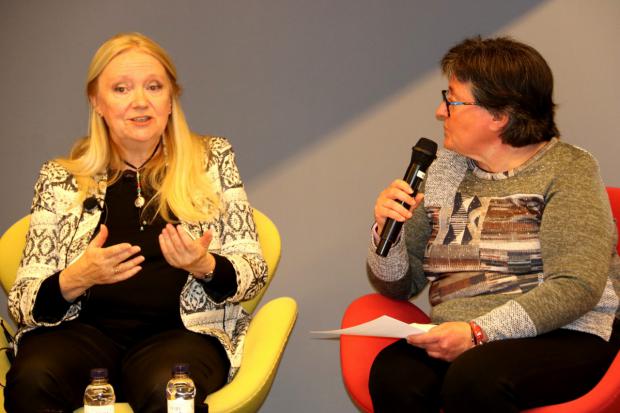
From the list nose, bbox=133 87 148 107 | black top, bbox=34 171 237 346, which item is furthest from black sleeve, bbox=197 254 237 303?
nose, bbox=133 87 148 107

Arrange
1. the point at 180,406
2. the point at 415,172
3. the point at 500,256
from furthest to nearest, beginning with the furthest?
the point at 500,256
the point at 415,172
the point at 180,406

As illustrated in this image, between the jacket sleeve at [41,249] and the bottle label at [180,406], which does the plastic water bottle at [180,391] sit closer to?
the bottle label at [180,406]

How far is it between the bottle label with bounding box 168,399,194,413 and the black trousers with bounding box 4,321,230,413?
0.23m

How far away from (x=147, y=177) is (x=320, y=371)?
1202 mm

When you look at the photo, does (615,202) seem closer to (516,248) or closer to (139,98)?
(516,248)

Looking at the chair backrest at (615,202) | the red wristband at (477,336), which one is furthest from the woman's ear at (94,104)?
the chair backrest at (615,202)

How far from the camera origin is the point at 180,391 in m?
2.27

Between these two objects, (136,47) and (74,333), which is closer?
(74,333)

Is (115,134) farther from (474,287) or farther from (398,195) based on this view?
(474,287)

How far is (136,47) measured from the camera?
305 cm

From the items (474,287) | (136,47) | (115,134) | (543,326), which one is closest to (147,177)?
(115,134)

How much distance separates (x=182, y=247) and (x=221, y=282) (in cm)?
24

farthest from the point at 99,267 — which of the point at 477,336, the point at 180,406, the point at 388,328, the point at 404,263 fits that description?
the point at 477,336

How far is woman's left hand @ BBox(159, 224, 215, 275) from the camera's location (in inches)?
102
